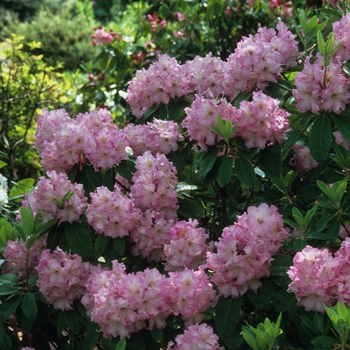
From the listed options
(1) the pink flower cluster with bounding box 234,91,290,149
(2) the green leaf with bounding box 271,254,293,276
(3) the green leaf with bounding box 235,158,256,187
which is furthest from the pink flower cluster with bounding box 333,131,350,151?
(2) the green leaf with bounding box 271,254,293,276

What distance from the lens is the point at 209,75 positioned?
2.78 metres

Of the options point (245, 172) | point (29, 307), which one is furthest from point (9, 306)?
point (245, 172)

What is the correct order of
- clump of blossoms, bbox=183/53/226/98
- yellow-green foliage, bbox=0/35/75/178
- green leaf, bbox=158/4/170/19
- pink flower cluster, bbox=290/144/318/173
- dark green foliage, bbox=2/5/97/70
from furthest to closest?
dark green foliage, bbox=2/5/97/70 < yellow-green foliage, bbox=0/35/75/178 < green leaf, bbox=158/4/170/19 < clump of blossoms, bbox=183/53/226/98 < pink flower cluster, bbox=290/144/318/173

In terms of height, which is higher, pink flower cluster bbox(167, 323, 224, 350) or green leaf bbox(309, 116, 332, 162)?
green leaf bbox(309, 116, 332, 162)

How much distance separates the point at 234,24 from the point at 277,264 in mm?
3412

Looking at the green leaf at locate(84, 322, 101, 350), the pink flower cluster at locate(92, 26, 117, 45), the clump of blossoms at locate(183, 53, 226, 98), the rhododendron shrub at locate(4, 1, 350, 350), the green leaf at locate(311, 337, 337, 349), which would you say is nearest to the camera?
the green leaf at locate(311, 337, 337, 349)

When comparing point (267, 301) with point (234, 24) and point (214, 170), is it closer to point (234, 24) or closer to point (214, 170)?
point (214, 170)

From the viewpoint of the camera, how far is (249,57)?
2.50 m

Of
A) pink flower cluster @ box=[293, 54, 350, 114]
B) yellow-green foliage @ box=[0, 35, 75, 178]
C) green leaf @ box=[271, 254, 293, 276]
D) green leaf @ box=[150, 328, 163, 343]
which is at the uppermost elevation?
pink flower cluster @ box=[293, 54, 350, 114]

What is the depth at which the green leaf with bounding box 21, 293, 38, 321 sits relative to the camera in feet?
7.72

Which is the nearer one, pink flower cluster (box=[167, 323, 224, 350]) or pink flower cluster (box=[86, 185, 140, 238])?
pink flower cluster (box=[167, 323, 224, 350])

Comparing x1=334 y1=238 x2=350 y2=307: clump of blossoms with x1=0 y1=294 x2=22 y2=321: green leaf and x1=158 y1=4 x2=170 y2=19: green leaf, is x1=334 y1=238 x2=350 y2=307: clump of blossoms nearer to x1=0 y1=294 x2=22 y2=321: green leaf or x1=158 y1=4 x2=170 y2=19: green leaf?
x1=0 y1=294 x2=22 y2=321: green leaf

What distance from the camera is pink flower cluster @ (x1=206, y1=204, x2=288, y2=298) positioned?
2.10 m

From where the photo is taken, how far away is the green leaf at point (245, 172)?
2.32 metres
